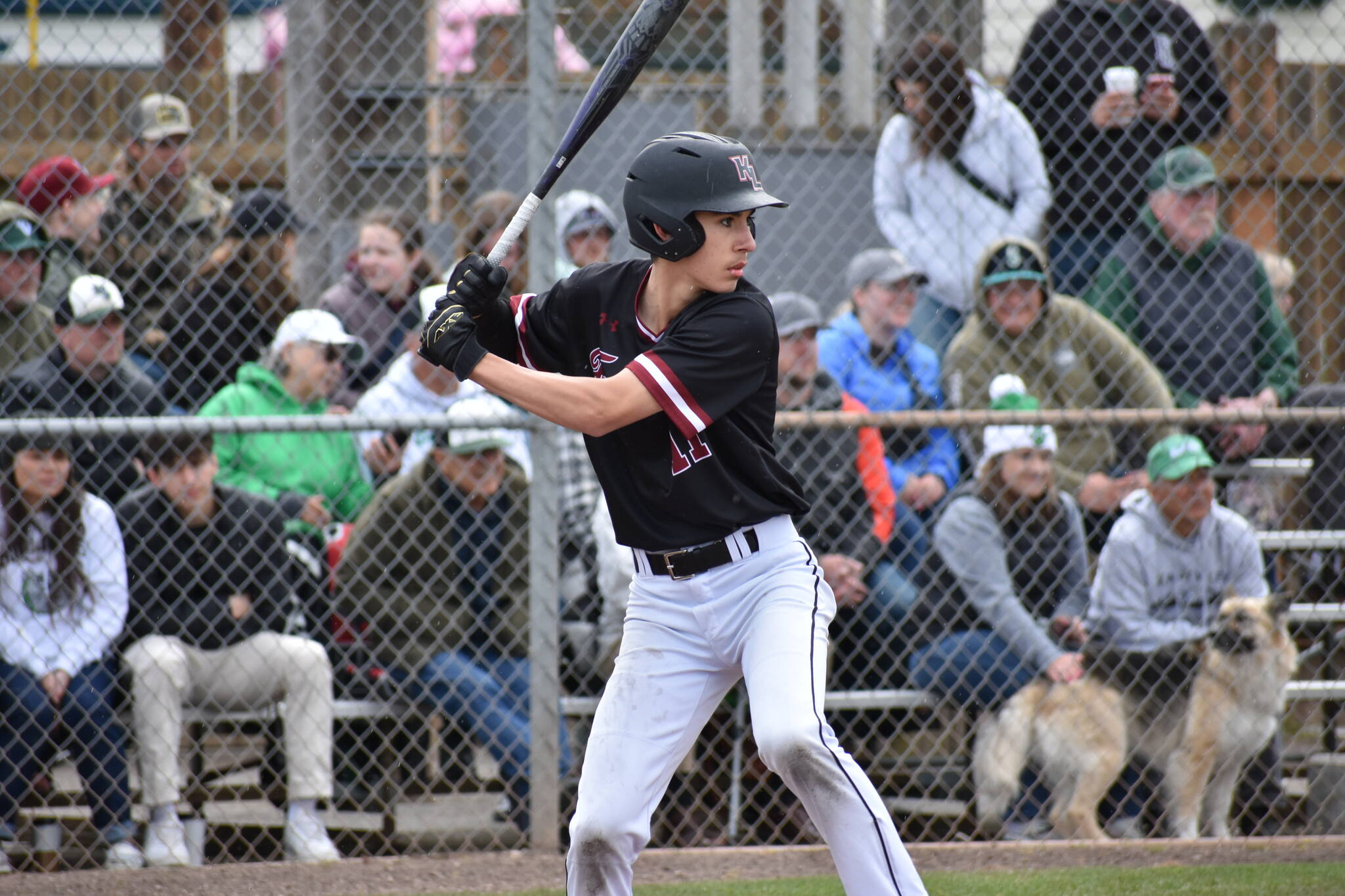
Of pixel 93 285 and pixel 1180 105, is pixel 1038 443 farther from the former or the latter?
pixel 93 285

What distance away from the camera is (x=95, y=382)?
423cm

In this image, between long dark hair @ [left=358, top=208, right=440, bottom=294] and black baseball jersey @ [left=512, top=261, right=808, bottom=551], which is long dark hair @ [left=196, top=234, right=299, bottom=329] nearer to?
long dark hair @ [left=358, top=208, right=440, bottom=294]

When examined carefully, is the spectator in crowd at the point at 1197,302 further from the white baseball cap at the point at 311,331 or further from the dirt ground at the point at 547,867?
the white baseball cap at the point at 311,331

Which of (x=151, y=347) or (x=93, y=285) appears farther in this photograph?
(x=151, y=347)

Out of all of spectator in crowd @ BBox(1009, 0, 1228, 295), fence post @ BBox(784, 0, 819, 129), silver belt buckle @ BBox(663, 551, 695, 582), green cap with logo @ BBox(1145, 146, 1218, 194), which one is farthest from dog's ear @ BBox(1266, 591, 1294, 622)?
fence post @ BBox(784, 0, 819, 129)

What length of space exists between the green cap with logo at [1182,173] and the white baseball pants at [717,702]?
2.69m

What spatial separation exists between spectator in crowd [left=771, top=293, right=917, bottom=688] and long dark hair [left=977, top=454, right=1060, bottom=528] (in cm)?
31

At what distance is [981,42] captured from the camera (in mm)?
5551

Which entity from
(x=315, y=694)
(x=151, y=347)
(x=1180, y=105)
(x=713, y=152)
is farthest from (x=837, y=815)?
(x=1180, y=105)

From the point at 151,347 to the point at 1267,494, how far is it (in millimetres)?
3944

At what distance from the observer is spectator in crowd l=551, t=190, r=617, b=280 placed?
4.87 metres

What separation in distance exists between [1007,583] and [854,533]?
0.49 m

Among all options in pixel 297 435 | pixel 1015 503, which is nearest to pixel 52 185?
pixel 297 435

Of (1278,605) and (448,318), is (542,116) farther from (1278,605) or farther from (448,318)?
(1278,605)
